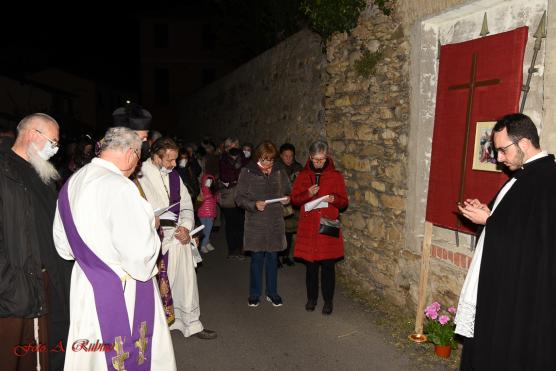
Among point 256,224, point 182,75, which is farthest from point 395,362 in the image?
point 182,75

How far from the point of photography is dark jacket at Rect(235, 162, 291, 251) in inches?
226

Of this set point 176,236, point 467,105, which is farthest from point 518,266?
point 176,236

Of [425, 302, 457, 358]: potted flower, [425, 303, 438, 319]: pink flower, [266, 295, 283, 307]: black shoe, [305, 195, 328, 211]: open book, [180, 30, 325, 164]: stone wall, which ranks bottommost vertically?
[266, 295, 283, 307]: black shoe

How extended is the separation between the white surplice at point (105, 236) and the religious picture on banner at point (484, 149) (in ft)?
9.70

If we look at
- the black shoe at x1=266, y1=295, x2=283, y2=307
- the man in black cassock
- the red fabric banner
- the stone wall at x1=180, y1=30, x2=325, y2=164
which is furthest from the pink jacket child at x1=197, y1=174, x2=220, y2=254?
the man in black cassock

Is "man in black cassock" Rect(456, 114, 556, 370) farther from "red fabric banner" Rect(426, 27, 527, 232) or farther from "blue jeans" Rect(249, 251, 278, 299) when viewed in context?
"blue jeans" Rect(249, 251, 278, 299)

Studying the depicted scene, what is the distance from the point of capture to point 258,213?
5785 mm

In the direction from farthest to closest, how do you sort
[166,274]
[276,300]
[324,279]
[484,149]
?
[276,300], [324,279], [166,274], [484,149]

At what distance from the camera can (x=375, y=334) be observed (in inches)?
200

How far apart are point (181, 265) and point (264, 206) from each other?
1.30 m

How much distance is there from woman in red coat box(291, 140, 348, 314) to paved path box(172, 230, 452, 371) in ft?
1.22

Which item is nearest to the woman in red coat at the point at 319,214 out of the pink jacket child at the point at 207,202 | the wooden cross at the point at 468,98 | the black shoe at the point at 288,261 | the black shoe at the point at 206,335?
the black shoe at the point at 206,335

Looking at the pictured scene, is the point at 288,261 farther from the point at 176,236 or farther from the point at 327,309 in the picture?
the point at 176,236

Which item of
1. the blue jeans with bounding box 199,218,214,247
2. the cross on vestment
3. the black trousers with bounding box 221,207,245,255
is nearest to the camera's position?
the cross on vestment
